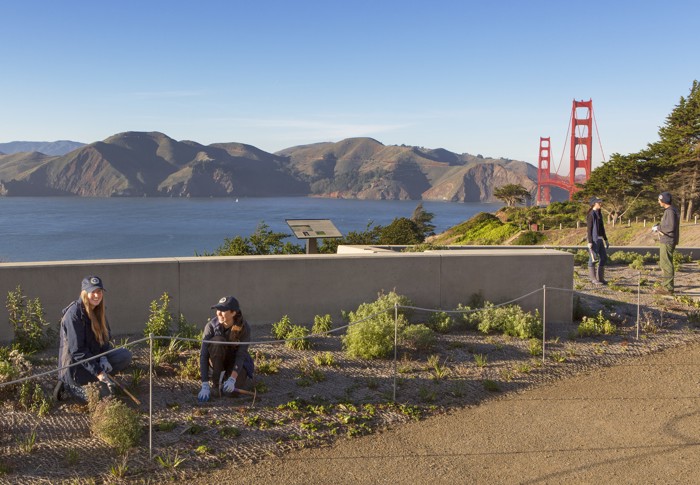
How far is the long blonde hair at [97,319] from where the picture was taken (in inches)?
248

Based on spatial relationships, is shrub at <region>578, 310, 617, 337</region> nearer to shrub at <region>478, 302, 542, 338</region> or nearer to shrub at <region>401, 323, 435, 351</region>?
shrub at <region>478, 302, 542, 338</region>

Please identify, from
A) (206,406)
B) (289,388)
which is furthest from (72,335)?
(289,388)

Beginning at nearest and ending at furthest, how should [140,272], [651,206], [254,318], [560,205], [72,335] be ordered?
[72,335] < [140,272] < [254,318] < [651,206] < [560,205]

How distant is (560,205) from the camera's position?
64125 millimetres

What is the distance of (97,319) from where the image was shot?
641cm

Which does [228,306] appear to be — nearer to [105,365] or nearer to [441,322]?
[105,365]

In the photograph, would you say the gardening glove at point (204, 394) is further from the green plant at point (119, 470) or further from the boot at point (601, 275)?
the boot at point (601, 275)

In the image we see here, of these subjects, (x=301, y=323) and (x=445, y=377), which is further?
(x=301, y=323)

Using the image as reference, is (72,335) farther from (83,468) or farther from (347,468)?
(347,468)

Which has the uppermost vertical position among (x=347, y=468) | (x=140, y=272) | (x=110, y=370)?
(x=140, y=272)

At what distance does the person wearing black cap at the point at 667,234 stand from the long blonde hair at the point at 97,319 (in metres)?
9.60

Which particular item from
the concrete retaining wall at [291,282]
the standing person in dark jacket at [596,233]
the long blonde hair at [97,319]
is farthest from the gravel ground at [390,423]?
the standing person in dark jacket at [596,233]

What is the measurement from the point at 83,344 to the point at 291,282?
3.71 m

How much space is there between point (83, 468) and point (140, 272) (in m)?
4.05
